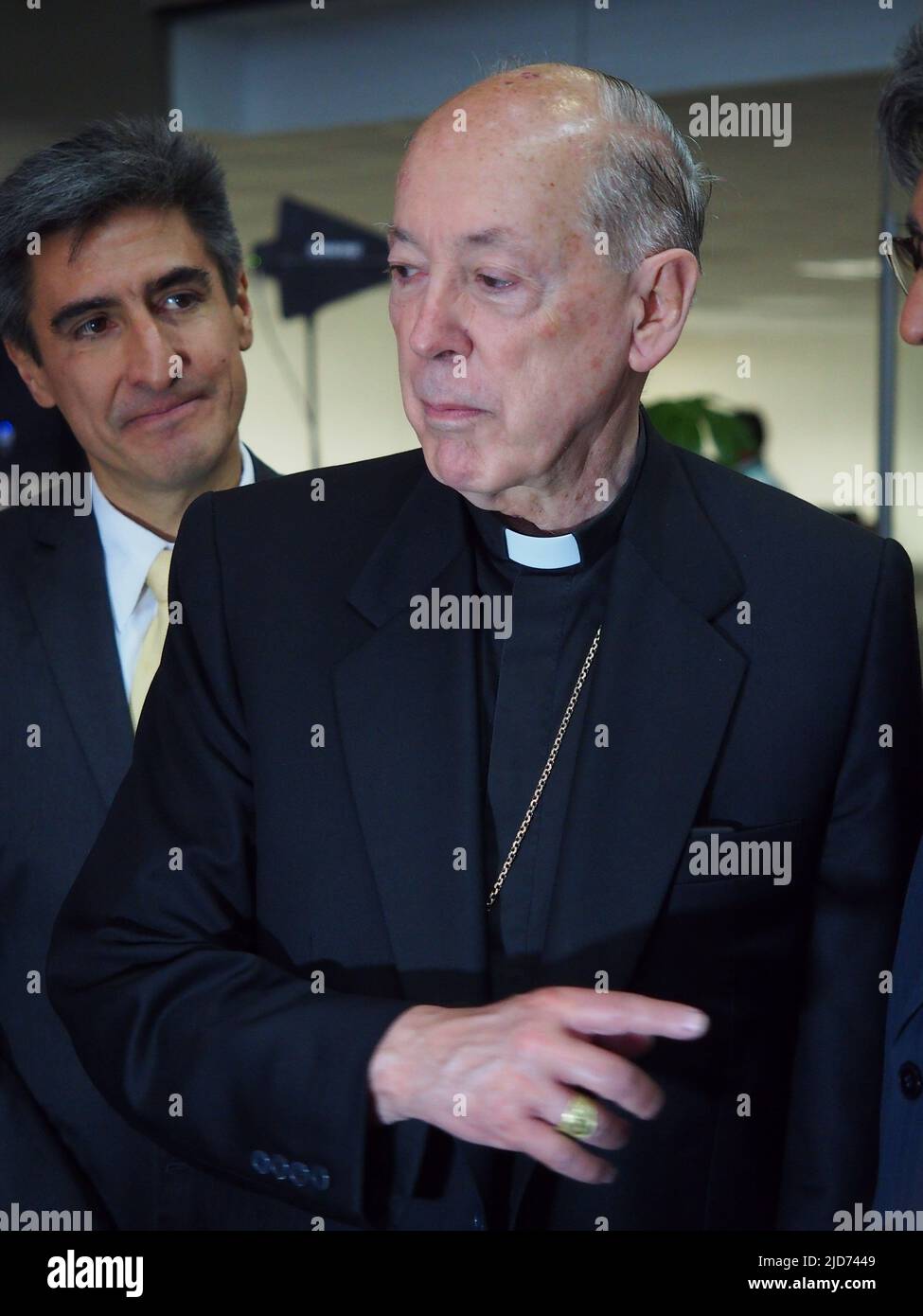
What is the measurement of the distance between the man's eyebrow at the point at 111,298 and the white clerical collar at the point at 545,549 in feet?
1.56

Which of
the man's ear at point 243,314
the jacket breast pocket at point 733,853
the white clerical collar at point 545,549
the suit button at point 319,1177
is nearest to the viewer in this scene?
the suit button at point 319,1177

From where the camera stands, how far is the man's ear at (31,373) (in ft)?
5.35

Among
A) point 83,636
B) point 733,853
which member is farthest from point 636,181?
point 83,636

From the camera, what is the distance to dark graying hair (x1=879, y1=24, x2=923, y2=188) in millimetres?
1507

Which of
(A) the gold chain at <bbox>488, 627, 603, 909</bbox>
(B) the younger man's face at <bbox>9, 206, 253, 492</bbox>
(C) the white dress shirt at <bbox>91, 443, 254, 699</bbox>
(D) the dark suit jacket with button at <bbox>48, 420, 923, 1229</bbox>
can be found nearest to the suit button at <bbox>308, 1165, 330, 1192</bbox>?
(D) the dark suit jacket with button at <bbox>48, 420, 923, 1229</bbox>

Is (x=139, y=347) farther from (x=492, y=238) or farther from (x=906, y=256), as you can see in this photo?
(x=906, y=256)

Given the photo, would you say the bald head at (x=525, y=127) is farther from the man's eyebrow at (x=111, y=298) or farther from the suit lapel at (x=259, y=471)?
the suit lapel at (x=259, y=471)

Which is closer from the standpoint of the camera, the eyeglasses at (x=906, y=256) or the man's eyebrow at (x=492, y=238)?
the man's eyebrow at (x=492, y=238)

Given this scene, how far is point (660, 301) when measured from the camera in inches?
54.7

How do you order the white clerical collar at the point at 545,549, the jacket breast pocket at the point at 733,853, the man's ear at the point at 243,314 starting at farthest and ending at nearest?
the man's ear at the point at 243,314
the white clerical collar at the point at 545,549
the jacket breast pocket at the point at 733,853

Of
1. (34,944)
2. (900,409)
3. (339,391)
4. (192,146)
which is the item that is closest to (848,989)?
(34,944)

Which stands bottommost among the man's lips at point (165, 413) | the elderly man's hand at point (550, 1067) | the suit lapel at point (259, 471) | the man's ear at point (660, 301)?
the elderly man's hand at point (550, 1067)

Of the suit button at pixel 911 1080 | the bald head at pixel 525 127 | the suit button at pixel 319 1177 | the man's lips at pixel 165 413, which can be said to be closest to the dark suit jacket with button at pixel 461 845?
the suit button at pixel 319 1177

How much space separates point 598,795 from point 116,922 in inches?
17.8
